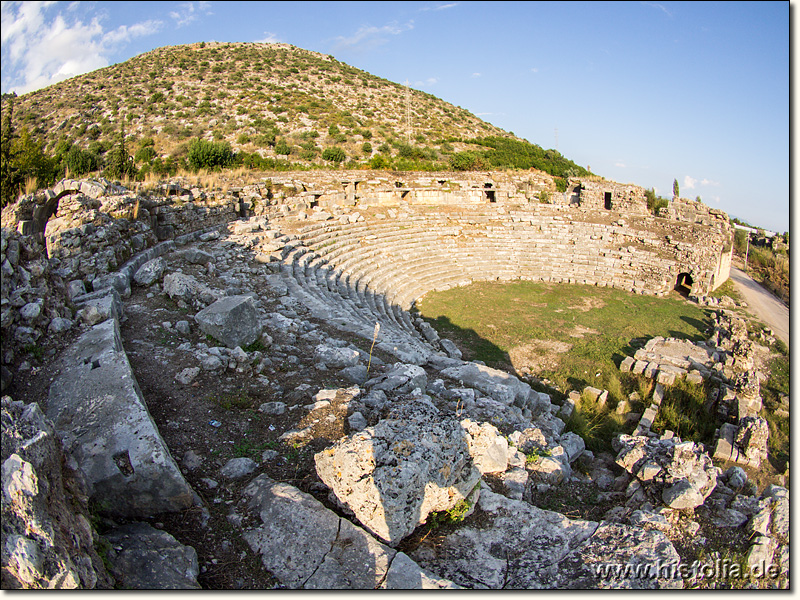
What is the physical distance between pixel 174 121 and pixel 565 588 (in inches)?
1531

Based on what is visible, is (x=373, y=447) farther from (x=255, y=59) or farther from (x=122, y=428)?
(x=255, y=59)

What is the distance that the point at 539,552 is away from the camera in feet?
11.1

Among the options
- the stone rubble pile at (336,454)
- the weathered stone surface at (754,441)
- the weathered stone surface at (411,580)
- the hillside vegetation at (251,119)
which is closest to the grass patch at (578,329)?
the stone rubble pile at (336,454)

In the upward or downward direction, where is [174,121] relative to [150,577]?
upward

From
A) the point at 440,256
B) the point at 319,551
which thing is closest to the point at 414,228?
the point at 440,256

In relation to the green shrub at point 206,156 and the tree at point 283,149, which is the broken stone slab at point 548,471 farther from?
the tree at point 283,149

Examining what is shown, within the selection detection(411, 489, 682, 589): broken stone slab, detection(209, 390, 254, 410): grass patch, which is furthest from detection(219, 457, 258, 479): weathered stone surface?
Answer: detection(411, 489, 682, 589): broken stone slab

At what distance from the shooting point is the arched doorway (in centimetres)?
1741

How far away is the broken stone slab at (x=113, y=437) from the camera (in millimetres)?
3289

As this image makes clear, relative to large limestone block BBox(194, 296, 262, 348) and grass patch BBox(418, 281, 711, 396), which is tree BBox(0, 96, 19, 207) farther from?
grass patch BBox(418, 281, 711, 396)

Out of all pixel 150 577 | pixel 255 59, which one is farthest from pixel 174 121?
pixel 150 577

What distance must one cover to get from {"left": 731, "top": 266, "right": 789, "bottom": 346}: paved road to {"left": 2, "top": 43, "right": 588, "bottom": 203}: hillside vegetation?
17.8 m

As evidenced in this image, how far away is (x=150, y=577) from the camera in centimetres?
267

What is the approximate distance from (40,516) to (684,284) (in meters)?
20.2
